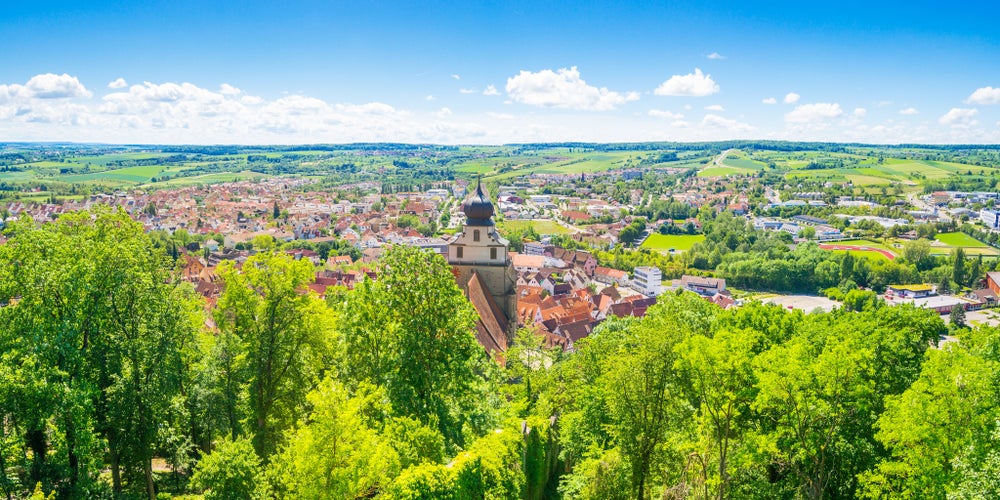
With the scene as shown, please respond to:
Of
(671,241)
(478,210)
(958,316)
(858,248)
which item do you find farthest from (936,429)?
(671,241)

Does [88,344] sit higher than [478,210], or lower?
lower

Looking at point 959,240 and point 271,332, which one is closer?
Result: point 271,332

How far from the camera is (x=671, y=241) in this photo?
452 ft

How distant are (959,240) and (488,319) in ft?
451

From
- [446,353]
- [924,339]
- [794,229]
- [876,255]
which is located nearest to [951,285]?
[876,255]

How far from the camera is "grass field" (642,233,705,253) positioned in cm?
13000

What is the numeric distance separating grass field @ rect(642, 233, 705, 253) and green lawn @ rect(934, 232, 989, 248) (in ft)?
156

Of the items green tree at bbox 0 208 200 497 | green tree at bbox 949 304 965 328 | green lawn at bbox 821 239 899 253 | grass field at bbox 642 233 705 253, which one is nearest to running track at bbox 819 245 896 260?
green lawn at bbox 821 239 899 253

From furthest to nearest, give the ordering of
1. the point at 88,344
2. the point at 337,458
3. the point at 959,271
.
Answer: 1. the point at 959,271
2. the point at 88,344
3. the point at 337,458

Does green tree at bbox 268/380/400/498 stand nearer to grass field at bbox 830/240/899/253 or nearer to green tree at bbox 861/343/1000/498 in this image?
green tree at bbox 861/343/1000/498

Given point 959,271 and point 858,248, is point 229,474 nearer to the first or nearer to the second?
point 959,271

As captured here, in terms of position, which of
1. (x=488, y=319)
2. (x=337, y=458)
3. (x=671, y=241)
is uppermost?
(x=337, y=458)

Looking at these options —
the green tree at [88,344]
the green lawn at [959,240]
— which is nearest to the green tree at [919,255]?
the green lawn at [959,240]

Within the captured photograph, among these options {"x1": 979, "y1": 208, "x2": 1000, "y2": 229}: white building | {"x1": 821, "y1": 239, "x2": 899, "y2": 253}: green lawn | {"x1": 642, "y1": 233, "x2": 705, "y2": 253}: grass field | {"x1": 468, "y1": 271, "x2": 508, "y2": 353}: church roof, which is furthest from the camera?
{"x1": 979, "y1": 208, "x2": 1000, "y2": 229}: white building
